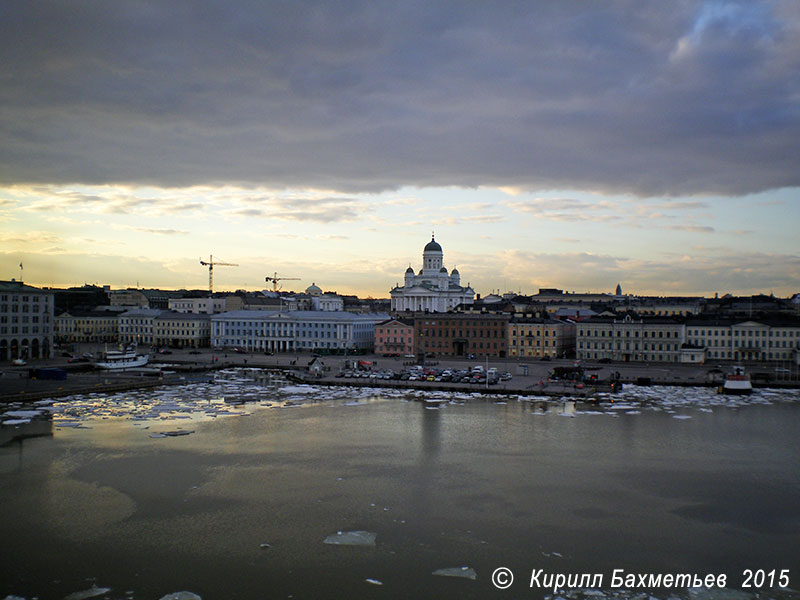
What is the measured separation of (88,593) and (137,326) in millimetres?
81286

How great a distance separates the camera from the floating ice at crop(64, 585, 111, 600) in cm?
1476

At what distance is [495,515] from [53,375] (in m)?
39.4

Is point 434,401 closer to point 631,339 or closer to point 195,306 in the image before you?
point 631,339

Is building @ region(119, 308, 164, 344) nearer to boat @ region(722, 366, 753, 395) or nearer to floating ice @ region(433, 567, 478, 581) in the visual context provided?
boat @ region(722, 366, 753, 395)

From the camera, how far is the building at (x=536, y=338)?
229 feet

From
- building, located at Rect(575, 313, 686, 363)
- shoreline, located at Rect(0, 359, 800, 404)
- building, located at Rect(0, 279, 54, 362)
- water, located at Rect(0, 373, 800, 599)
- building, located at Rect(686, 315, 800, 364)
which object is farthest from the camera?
building, located at Rect(575, 313, 686, 363)

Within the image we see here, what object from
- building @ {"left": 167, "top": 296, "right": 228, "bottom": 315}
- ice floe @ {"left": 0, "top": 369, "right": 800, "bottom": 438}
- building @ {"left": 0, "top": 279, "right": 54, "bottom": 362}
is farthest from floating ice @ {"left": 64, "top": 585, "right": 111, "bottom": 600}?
building @ {"left": 167, "top": 296, "right": 228, "bottom": 315}

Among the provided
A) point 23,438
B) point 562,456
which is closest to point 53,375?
point 23,438

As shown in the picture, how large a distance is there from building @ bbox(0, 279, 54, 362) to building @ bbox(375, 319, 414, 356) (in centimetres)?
3251

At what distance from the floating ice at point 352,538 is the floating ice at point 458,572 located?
2.29 meters

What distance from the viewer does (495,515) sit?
1998 cm

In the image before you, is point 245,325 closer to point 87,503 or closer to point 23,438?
point 23,438

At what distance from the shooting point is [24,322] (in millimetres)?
65750

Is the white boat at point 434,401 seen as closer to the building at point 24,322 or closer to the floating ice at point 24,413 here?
the floating ice at point 24,413
